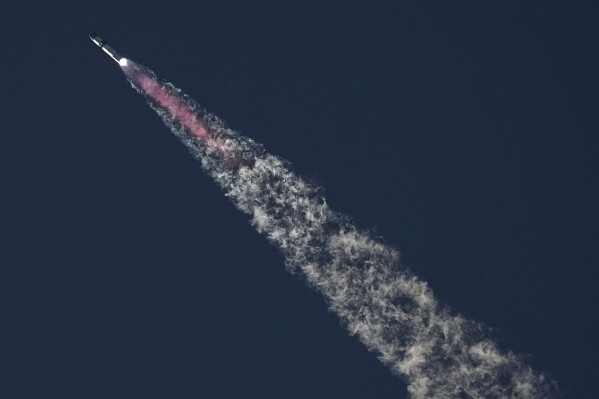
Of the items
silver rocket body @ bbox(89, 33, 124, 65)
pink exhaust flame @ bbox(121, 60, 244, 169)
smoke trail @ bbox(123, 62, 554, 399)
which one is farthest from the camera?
silver rocket body @ bbox(89, 33, 124, 65)

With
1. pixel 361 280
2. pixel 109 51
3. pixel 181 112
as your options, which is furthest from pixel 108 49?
pixel 361 280

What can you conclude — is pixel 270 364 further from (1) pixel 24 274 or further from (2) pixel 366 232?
(1) pixel 24 274

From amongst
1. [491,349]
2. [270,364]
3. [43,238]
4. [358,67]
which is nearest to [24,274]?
[43,238]

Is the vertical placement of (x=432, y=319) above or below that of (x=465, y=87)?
below

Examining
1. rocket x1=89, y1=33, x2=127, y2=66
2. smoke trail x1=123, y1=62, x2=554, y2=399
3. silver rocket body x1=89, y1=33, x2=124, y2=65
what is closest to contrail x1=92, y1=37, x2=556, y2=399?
smoke trail x1=123, y1=62, x2=554, y2=399

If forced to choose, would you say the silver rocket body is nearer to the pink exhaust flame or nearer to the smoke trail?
the pink exhaust flame

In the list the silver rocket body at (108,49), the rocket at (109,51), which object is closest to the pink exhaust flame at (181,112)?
the rocket at (109,51)

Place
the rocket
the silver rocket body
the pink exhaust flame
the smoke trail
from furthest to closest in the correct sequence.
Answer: the silver rocket body
the rocket
the pink exhaust flame
the smoke trail
